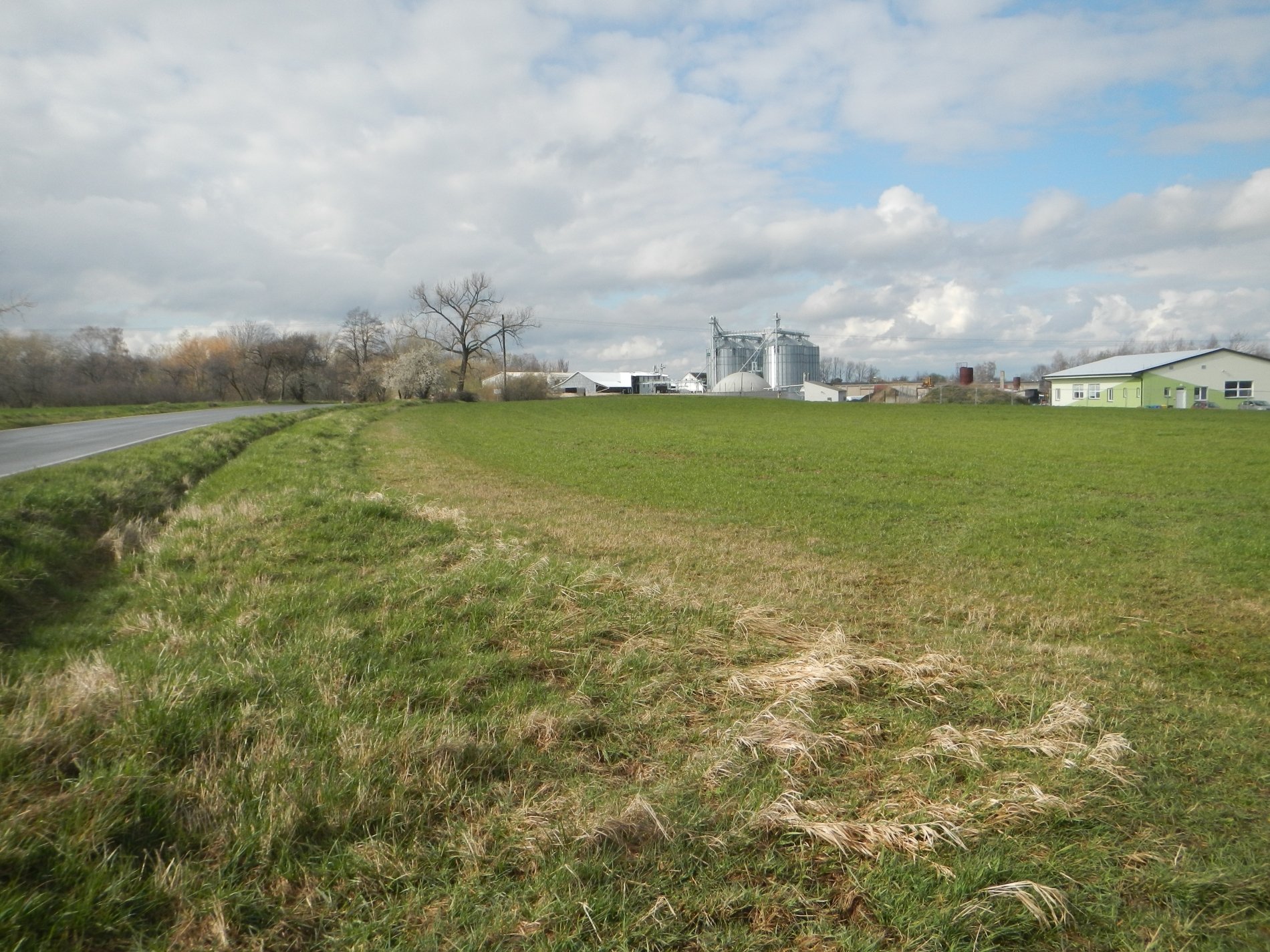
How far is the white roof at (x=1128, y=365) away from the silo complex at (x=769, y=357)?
4608 centimetres

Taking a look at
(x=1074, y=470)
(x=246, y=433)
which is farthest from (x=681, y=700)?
(x=246, y=433)

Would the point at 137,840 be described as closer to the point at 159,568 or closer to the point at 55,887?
the point at 55,887

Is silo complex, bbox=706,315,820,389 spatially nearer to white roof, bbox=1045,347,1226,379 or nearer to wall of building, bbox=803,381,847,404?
wall of building, bbox=803,381,847,404

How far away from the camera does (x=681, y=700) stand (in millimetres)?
4648

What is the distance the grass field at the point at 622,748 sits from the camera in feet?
9.09

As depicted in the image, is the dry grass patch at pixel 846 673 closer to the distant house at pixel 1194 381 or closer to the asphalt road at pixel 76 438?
the asphalt road at pixel 76 438

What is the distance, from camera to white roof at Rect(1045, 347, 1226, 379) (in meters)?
68.9

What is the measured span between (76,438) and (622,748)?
78.9 ft

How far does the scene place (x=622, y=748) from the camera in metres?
4.04

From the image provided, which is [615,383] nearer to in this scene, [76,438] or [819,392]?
[819,392]

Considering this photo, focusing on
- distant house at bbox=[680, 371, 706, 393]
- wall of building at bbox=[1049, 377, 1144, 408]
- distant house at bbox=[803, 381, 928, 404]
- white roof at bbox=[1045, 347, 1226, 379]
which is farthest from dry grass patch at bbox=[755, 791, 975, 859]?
distant house at bbox=[680, 371, 706, 393]

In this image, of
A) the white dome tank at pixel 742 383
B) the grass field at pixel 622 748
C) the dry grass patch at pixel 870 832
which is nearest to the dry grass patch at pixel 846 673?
the grass field at pixel 622 748

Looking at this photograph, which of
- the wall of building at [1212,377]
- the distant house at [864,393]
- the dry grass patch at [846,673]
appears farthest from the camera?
the distant house at [864,393]

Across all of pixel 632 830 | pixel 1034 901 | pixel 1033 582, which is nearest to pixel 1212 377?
pixel 1033 582
